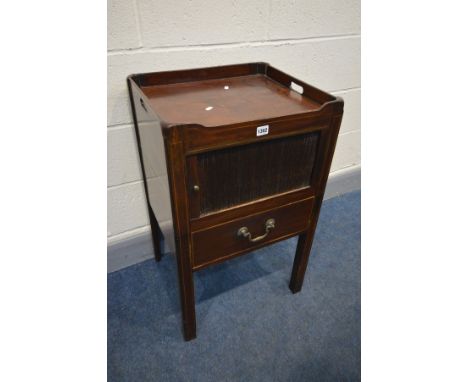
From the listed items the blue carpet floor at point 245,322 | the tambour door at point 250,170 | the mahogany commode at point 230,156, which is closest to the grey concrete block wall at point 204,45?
the mahogany commode at point 230,156

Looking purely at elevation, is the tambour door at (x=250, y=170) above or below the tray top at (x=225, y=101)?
below

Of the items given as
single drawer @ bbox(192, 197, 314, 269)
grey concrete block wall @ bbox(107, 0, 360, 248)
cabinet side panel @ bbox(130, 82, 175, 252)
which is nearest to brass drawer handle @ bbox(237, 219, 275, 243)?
single drawer @ bbox(192, 197, 314, 269)

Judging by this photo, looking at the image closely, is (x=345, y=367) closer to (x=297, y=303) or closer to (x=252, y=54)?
(x=297, y=303)

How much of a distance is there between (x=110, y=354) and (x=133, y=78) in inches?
33.8

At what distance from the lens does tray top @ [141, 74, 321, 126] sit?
758 mm

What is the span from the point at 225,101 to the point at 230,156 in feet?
0.66

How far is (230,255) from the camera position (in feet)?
2.94

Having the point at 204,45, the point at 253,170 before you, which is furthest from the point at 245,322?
the point at 204,45

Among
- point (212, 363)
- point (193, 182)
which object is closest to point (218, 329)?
point (212, 363)

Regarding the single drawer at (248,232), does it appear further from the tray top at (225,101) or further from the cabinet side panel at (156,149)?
the tray top at (225,101)

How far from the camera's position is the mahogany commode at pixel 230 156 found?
2.27 feet

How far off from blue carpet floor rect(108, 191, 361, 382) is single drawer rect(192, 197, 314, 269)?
162 millimetres

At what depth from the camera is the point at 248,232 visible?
2.86 ft

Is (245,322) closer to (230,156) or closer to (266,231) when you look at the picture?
(266,231)
